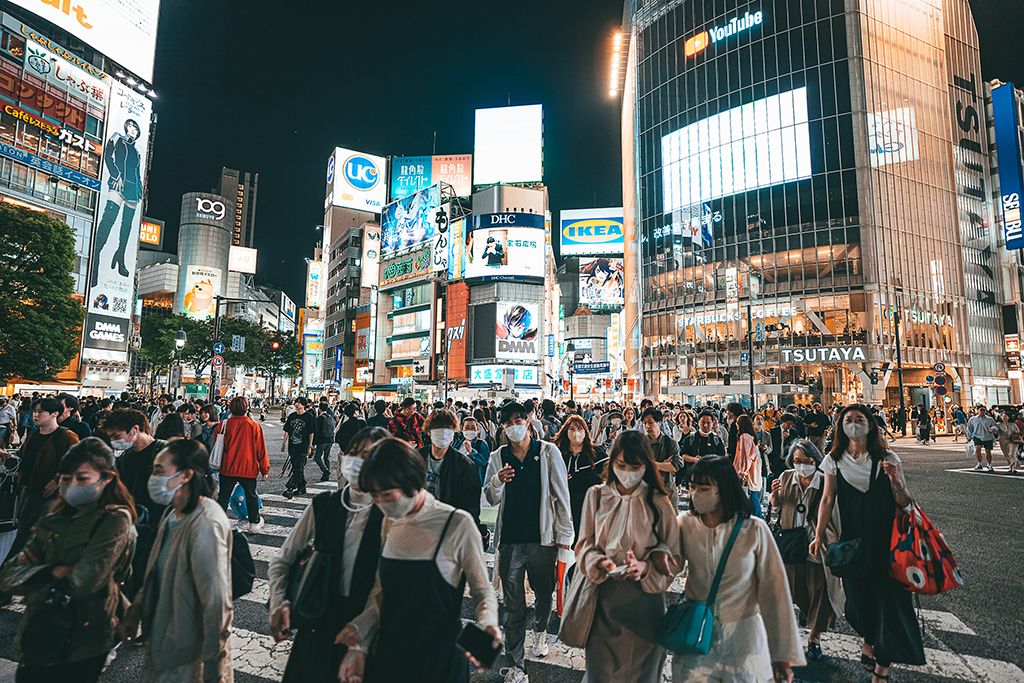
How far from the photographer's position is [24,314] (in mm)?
27531

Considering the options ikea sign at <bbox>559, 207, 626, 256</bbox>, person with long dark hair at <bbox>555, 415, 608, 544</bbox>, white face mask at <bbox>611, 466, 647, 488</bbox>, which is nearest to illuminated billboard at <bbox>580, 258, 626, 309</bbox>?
ikea sign at <bbox>559, 207, 626, 256</bbox>

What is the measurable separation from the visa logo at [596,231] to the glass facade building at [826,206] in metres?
27.8

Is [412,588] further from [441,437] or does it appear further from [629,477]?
[441,437]

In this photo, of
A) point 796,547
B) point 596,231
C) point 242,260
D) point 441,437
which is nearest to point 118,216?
point 441,437

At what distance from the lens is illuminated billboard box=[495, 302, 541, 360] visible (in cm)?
6216

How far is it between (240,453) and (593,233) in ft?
267

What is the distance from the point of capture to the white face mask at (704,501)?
2730 millimetres

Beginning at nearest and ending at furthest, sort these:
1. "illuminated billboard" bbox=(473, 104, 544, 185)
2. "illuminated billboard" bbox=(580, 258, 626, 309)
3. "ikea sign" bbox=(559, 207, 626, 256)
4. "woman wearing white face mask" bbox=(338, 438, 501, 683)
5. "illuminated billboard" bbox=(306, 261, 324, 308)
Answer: "woman wearing white face mask" bbox=(338, 438, 501, 683) → "illuminated billboard" bbox=(473, 104, 544, 185) → "illuminated billboard" bbox=(580, 258, 626, 309) → "ikea sign" bbox=(559, 207, 626, 256) → "illuminated billboard" bbox=(306, 261, 324, 308)

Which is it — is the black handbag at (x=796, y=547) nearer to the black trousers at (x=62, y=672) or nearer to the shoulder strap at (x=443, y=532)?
the shoulder strap at (x=443, y=532)

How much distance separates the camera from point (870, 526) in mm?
3900

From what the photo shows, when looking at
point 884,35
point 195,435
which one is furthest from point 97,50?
point 884,35

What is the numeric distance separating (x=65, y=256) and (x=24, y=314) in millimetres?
3697

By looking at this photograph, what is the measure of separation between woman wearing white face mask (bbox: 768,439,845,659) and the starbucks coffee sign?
1776 inches

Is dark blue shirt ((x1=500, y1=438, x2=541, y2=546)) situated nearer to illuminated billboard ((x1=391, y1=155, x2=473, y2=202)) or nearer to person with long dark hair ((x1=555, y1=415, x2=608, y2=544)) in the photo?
person with long dark hair ((x1=555, y1=415, x2=608, y2=544))
